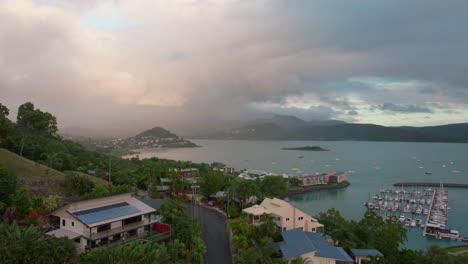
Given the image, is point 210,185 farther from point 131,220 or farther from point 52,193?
point 131,220

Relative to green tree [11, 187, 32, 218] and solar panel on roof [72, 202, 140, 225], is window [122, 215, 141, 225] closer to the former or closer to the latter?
solar panel on roof [72, 202, 140, 225]

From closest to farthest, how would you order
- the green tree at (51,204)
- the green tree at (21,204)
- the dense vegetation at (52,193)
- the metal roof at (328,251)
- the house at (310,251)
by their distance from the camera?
the dense vegetation at (52,193)
the green tree at (21,204)
the green tree at (51,204)
the house at (310,251)
the metal roof at (328,251)

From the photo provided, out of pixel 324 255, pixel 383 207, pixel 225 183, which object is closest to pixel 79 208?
pixel 324 255

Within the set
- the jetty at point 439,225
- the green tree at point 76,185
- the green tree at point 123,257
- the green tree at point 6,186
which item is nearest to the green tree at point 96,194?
the green tree at point 76,185

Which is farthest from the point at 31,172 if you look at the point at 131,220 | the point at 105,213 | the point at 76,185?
the point at 131,220

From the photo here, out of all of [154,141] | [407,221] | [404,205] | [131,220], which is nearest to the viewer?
[131,220]

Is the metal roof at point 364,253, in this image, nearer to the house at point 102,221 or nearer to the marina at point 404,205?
the house at point 102,221
